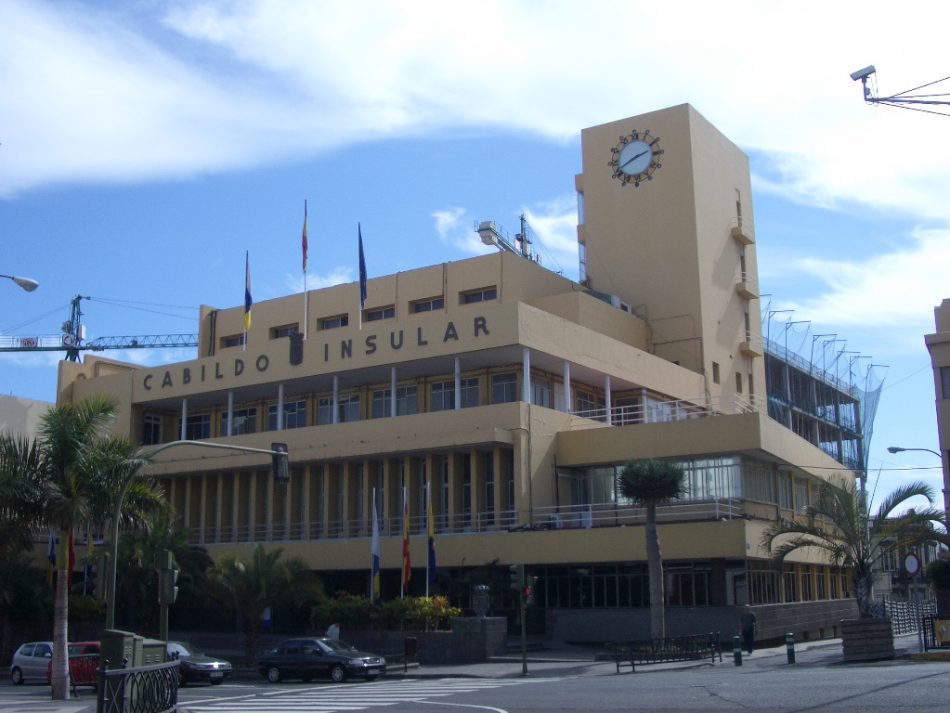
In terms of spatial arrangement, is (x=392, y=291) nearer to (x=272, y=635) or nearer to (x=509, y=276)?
(x=509, y=276)

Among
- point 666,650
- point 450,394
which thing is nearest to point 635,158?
point 450,394

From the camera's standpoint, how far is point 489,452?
44.8 metres

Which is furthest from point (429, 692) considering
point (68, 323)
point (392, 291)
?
point (68, 323)

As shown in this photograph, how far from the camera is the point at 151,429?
55.8 m

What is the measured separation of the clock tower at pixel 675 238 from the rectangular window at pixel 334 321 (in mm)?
12892

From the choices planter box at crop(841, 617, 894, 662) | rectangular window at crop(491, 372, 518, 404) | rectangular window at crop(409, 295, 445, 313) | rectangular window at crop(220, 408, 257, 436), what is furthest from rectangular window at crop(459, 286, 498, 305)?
planter box at crop(841, 617, 894, 662)

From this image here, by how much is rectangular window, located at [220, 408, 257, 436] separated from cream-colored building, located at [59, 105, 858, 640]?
10cm

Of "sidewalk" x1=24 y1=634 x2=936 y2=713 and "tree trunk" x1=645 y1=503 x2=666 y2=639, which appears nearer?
"sidewalk" x1=24 y1=634 x2=936 y2=713

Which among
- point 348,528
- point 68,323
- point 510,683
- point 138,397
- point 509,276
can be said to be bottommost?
point 510,683

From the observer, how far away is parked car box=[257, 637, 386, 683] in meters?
31.8

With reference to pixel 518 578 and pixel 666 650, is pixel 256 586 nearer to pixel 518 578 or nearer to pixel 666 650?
pixel 518 578

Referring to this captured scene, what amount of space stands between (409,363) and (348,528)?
759cm

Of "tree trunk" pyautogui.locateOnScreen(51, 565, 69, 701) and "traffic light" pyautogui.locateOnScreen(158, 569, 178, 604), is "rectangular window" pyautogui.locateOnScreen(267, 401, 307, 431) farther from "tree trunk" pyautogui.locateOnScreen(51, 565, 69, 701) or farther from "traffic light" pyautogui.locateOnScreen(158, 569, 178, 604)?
"traffic light" pyautogui.locateOnScreen(158, 569, 178, 604)

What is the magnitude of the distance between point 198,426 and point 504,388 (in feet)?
58.0
